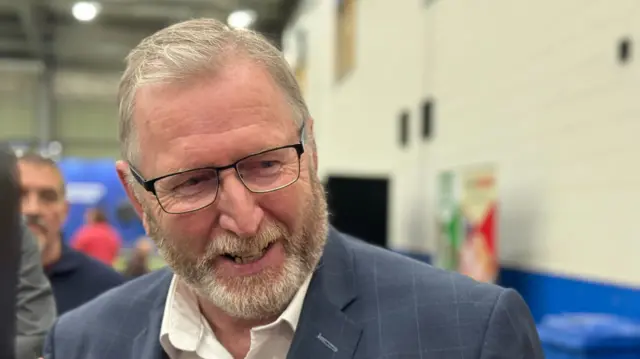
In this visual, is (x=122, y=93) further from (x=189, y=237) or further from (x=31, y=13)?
(x=31, y=13)

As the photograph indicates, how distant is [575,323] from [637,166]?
72 centimetres

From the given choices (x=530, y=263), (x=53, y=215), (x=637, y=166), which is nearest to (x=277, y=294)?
(x=53, y=215)

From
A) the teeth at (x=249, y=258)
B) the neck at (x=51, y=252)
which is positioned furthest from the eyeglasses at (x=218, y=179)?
the neck at (x=51, y=252)

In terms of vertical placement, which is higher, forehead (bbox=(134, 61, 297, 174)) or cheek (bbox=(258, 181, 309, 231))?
forehead (bbox=(134, 61, 297, 174))

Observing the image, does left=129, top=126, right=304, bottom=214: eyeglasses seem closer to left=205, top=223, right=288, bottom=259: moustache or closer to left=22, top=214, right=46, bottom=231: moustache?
left=205, top=223, right=288, bottom=259: moustache

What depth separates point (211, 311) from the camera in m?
1.34

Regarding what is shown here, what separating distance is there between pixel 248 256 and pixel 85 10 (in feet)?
38.8

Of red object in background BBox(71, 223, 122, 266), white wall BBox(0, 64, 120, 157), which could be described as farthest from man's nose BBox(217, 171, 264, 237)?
white wall BBox(0, 64, 120, 157)

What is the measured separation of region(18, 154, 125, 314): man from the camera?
261 cm

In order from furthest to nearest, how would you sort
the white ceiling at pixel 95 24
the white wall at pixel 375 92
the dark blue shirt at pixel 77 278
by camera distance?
the white ceiling at pixel 95 24 < the white wall at pixel 375 92 < the dark blue shirt at pixel 77 278

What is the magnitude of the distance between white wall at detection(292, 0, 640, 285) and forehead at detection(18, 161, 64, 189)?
3.94 ft

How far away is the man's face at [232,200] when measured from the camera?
113cm

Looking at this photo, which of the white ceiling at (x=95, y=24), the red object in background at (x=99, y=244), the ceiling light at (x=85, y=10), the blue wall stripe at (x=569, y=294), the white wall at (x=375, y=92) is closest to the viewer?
the blue wall stripe at (x=569, y=294)

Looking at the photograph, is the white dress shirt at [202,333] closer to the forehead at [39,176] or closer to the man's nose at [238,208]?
the man's nose at [238,208]
